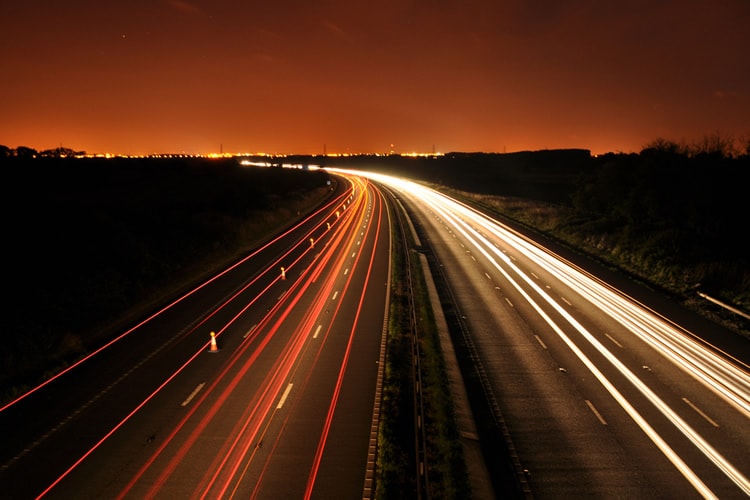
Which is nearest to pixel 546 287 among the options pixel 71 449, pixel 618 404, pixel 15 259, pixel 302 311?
pixel 618 404

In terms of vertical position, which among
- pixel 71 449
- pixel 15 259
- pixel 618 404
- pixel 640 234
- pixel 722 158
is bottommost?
pixel 71 449

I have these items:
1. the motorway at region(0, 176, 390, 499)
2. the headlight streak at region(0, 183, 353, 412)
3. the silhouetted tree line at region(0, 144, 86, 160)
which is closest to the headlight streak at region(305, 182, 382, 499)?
the motorway at region(0, 176, 390, 499)

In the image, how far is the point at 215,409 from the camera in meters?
12.5

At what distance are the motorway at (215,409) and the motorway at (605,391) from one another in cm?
461

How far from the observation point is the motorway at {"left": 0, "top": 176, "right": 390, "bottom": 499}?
984cm

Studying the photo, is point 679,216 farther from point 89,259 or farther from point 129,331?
point 89,259

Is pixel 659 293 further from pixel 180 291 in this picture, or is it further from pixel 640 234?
pixel 180 291

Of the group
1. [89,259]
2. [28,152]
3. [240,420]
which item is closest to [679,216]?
[240,420]

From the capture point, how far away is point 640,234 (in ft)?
111

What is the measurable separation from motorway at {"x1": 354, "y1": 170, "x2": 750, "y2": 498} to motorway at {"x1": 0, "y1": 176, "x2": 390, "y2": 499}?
4.61 meters

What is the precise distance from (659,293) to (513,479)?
1833cm

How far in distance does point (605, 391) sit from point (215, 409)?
483 inches

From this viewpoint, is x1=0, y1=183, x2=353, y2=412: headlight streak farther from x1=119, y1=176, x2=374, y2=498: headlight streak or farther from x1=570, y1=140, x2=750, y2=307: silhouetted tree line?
x1=570, y1=140, x2=750, y2=307: silhouetted tree line

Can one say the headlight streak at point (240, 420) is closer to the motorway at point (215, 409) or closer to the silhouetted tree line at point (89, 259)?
the motorway at point (215, 409)
